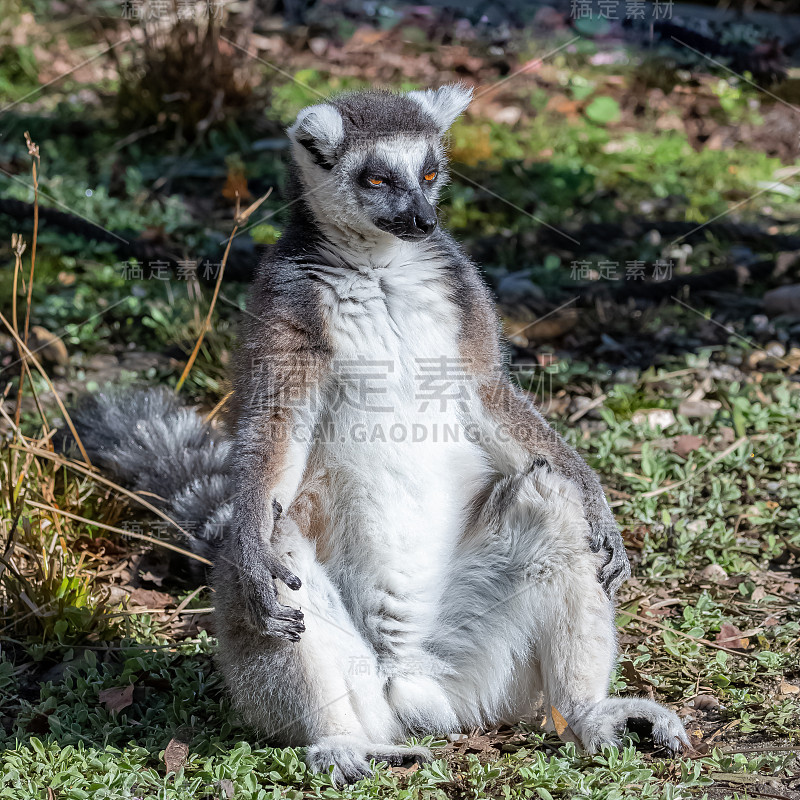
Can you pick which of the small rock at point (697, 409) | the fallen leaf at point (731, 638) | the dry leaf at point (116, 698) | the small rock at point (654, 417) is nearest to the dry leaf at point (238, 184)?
the small rock at point (654, 417)

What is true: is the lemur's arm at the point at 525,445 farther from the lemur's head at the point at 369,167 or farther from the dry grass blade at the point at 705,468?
the dry grass blade at the point at 705,468

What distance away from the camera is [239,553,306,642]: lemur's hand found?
289 cm

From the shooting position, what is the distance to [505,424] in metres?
3.40

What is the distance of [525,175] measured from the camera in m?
7.73

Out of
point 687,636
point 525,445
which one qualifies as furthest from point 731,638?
point 525,445

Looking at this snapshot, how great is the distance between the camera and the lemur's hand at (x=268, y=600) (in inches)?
114

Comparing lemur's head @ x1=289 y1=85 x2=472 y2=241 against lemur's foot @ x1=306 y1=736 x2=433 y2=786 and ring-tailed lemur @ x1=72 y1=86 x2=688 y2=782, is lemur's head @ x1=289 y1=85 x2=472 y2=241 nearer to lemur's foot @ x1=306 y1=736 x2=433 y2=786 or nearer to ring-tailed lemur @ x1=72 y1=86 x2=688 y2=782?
ring-tailed lemur @ x1=72 y1=86 x2=688 y2=782

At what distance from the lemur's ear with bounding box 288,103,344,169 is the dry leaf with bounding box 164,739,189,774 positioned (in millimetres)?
1944

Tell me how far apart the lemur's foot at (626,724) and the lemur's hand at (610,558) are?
360 millimetres

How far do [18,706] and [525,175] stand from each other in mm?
5569

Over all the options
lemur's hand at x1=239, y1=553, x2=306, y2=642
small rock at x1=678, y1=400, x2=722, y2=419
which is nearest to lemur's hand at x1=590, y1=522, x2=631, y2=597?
lemur's hand at x1=239, y1=553, x2=306, y2=642

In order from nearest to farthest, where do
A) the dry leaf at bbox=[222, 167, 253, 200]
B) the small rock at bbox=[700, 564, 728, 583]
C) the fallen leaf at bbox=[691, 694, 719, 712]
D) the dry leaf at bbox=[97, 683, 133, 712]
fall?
the fallen leaf at bbox=[691, 694, 719, 712] < the dry leaf at bbox=[97, 683, 133, 712] < the small rock at bbox=[700, 564, 728, 583] < the dry leaf at bbox=[222, 167, 253, 200]

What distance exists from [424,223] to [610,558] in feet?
4.08

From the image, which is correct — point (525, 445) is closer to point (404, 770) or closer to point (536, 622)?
point (536, 622)
